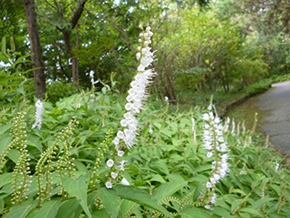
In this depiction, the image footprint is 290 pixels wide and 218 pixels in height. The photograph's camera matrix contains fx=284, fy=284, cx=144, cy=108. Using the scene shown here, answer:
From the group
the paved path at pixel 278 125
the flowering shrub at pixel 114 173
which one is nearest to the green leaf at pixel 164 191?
the flowering shrub at pixel 114 173

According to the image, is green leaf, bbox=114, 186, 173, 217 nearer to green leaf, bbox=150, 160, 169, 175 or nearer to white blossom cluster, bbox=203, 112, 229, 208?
white blossom cluster, bbox=203, 112, 229, 208

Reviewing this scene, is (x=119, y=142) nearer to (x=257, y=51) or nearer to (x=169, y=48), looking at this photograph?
(x=169, y=48)

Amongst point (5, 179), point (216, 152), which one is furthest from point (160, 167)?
point (5, 179)

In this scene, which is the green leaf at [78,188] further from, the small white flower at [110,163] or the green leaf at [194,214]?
the green leaf at [194,214]

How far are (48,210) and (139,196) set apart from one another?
0.28m

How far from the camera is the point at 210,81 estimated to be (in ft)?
43.2

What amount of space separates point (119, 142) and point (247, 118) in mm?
10246

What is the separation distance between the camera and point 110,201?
899mm

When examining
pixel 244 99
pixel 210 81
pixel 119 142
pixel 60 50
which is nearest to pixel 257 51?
pixel 244 99

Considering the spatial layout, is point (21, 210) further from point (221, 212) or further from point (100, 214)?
point (221, 212)

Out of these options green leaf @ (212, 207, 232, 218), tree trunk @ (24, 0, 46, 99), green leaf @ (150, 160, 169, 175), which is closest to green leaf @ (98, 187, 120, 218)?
green leaf @ (212, 207, 232, 218)

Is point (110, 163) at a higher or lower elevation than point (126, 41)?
lower

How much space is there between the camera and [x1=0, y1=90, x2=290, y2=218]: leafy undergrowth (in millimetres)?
910

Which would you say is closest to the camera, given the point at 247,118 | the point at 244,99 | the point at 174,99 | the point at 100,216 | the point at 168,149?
the point at 100,216
